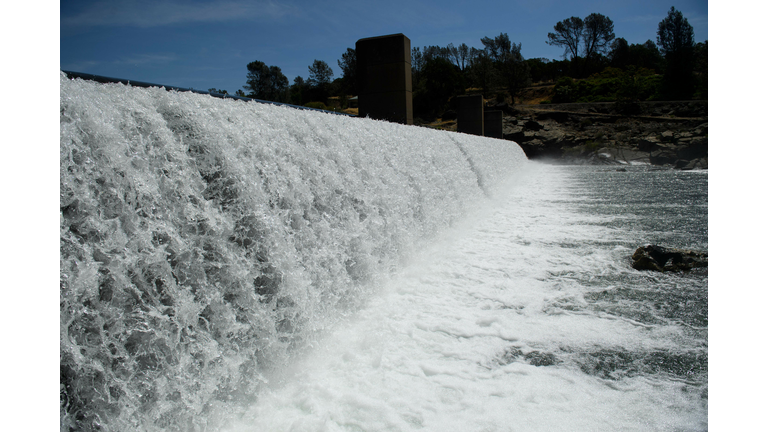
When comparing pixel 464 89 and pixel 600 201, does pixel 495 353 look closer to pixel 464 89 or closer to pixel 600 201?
pixel 600 201

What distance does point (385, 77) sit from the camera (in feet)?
32.4

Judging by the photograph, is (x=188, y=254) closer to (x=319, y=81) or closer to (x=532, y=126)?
(x=532, y=126)

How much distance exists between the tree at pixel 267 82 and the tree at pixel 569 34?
1285 inches

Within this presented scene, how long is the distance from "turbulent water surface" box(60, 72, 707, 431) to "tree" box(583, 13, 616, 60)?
47219 mm

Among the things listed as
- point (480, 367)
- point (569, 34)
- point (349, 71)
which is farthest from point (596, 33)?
point (480, 367)

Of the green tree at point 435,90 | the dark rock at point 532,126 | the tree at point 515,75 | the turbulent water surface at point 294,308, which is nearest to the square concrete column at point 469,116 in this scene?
the dark rock at point 532,126

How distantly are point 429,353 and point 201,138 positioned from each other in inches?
66.7

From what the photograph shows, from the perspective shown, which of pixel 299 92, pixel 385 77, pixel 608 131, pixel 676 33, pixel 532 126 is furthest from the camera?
pixel 299 92

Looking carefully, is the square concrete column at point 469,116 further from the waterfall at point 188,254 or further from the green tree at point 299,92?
the green tree at point 299,92

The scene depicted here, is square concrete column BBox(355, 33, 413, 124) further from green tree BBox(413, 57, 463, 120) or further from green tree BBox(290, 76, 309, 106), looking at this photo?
green tree BBox(413, 57, 463, 120)

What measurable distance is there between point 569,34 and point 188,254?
178ft

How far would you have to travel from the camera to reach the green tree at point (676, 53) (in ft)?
45.7

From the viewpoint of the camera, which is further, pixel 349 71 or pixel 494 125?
pixel 349 71

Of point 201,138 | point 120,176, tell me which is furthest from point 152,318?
point 201,138
